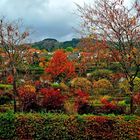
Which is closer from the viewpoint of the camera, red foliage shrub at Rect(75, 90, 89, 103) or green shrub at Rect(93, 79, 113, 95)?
red foliage shrub at Rect(75, 90, 89, 103)

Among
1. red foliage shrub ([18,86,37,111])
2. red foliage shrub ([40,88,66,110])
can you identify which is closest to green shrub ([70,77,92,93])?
red foliage shrub ([18,86,37,111])

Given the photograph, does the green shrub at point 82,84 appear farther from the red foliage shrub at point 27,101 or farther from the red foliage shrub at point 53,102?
the red foliage shrub at point 53,102

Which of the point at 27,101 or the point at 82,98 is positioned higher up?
the point at 27,101

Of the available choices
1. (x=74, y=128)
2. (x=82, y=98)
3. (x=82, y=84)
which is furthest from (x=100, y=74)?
(x=74, y=128)

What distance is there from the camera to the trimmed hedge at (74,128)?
18828 millimetres

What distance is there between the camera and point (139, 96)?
92.7ft

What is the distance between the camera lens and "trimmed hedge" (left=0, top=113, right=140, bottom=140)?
18828 millimetres

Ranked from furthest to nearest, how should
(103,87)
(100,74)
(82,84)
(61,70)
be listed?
(61,70)
(100,74)
(82,84)
(103,87)

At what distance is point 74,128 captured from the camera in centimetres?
1891

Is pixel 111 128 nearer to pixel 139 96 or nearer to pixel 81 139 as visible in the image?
pixel 81 139

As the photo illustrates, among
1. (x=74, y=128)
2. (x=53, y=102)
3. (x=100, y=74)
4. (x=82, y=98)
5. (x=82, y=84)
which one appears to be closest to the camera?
(x=74, y=128)

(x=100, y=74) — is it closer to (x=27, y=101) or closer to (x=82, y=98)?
(x=82, y=98)

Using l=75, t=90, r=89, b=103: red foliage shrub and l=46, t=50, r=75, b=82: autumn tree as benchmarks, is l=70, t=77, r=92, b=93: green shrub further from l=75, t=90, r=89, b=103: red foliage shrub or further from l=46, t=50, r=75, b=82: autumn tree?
l=46, t=50, r=75, b=82: autumn tree

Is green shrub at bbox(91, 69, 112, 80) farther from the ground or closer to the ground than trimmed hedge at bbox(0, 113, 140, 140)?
farther from the ground
